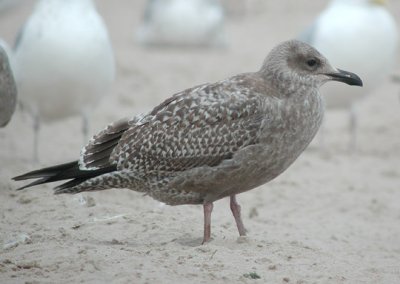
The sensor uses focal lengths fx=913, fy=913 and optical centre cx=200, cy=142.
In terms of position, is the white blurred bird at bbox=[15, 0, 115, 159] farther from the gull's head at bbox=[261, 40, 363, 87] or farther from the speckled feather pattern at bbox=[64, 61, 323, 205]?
the gull's head at bbox=[261, 40, 363, 87]

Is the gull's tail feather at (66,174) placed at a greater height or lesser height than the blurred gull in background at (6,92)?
lesser

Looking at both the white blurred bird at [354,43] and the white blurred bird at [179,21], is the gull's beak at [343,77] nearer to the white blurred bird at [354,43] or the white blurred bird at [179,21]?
the white blurred bird at [354,43]

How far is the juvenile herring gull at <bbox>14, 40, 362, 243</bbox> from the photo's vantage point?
→ 17.0ft

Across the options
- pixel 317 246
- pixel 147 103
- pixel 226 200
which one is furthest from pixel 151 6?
pixel 317 246

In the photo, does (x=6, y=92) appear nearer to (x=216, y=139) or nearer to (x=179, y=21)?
(x=216, y=139)

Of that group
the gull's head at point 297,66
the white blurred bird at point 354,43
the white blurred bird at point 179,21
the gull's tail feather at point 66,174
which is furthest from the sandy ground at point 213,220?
the white blurred bird at point 179,21

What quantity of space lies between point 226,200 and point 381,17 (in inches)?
150

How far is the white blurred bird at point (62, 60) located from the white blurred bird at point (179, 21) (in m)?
6.10

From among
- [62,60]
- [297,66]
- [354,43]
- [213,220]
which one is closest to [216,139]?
[297,66]

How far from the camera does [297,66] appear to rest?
5.48m

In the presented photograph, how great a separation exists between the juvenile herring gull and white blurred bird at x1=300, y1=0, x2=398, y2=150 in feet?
15.4

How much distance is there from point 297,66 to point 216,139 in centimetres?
70

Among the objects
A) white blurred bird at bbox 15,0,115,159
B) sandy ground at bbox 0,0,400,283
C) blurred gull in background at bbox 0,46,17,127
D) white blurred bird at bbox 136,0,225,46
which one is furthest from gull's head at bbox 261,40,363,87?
white blurred bird at bbox 136,0,225,46

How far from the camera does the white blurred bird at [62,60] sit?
28.4ft
